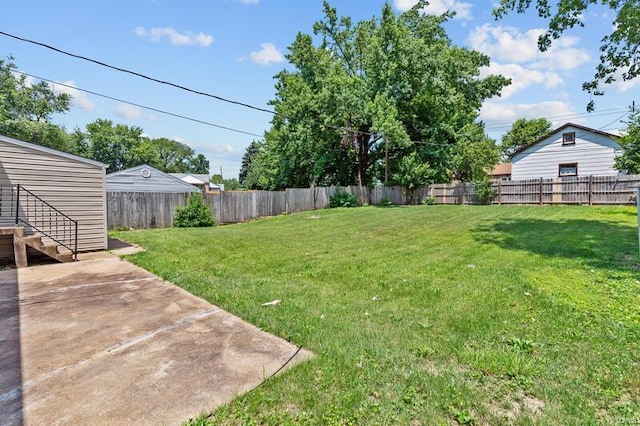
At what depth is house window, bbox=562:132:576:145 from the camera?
20491 millimetres

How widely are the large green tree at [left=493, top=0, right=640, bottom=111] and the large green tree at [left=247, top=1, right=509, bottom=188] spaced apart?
32.6 ft

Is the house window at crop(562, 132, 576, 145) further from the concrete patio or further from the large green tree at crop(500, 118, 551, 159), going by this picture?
the concrete patio

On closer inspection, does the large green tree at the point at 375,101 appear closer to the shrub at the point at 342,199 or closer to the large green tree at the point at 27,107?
the shrub at the point at 342,199

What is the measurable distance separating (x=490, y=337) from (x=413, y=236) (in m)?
5.96

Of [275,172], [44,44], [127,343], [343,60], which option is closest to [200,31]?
[44,44]

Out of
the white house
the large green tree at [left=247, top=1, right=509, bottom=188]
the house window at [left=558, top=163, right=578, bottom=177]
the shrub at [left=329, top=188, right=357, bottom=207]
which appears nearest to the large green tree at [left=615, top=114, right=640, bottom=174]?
the white house

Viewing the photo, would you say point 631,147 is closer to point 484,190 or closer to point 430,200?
point 484,190

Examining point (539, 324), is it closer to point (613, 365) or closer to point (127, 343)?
point (613, 365)

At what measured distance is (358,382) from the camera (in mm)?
2379

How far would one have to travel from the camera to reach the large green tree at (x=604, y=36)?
26.6ft

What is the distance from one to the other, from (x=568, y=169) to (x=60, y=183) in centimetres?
2526

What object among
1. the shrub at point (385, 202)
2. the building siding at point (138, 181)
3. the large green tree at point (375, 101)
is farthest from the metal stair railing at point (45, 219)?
the shrub at point (385, 202)

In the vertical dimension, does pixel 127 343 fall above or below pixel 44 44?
below

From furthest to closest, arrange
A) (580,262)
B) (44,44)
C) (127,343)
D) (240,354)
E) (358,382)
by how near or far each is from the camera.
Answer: (44,44) → (580,262) → (127,343) → (240,354) → (358,382)
